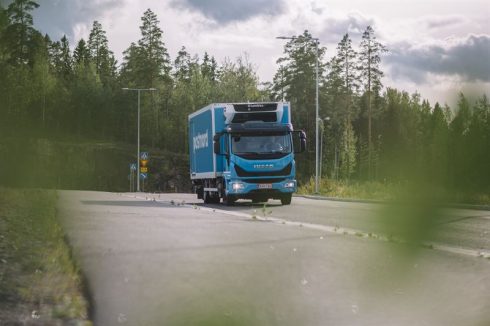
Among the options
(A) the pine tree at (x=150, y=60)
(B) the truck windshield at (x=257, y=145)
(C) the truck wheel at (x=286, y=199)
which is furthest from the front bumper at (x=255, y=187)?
(A) the pine tree at (x=150, y=60)

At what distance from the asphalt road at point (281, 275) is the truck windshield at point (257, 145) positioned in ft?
40.6

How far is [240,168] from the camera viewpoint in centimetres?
2516

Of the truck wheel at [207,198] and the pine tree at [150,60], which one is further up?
the pine tree at [150,60]

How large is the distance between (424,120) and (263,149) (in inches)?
936

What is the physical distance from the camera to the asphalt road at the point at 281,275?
140 cm

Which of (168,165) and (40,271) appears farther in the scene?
(168,165)

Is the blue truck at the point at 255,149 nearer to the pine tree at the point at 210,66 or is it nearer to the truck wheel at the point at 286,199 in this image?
the truck wheel at the point at 286,199

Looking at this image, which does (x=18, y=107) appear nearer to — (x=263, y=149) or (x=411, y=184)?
(x=411, y=184)

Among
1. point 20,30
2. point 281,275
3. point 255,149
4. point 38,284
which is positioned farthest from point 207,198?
point 20,30

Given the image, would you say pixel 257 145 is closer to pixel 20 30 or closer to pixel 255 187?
pixel 255 187

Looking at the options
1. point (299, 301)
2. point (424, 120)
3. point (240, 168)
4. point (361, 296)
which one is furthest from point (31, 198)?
point (240, 168)

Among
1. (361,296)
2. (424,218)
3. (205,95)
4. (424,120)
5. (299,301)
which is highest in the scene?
(205,95)


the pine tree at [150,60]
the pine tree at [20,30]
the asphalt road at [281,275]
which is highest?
the pine tree at [150,60]

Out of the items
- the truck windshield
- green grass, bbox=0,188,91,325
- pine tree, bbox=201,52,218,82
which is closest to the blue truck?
the truck windshield
